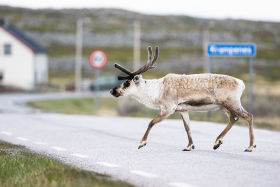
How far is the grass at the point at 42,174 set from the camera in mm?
9109

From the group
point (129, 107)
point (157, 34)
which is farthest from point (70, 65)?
point (129, 107)

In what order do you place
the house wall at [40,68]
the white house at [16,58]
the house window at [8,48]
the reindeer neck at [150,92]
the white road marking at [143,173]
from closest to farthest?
1. the white road marking at [143,173]
2. the reindeer neck at [150,92]
3. the white house at [16,58]
4. the house window at [8,48]
5. the house wall at [40,68]

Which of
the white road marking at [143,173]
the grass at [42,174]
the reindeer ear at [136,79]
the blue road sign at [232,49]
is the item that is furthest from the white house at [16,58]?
the white road marking at [143,173]

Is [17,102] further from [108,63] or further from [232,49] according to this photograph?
[108,63]

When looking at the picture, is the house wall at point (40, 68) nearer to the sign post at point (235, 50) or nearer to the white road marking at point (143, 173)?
the sign post at point (235, 50)

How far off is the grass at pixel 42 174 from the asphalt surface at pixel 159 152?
434 millimetres

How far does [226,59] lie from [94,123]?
12775 centimetres

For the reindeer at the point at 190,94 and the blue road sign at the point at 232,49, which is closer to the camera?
the reindeer at the point at 190,94

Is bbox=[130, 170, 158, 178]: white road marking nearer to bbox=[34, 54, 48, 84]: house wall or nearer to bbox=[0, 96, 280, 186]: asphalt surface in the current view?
bbox=[0, 96, 280, 186]: asphalt surface

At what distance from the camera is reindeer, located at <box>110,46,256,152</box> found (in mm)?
12766

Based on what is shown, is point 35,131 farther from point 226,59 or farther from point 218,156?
point 226,59

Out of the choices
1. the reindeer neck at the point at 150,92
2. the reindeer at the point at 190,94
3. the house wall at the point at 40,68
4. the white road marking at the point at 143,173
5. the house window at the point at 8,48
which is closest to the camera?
the white road marking at the point at 143,173

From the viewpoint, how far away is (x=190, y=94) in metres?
12.9

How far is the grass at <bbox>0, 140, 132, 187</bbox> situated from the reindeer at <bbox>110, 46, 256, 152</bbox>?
2.24 metres
